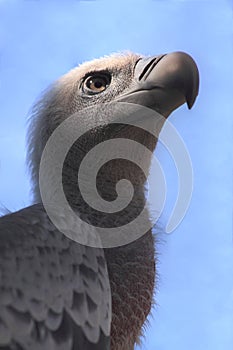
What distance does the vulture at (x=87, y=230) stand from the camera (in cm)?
344

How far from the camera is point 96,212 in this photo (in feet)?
13.7

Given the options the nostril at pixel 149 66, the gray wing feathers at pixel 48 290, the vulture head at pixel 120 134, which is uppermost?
the nostril at pixel 149 66

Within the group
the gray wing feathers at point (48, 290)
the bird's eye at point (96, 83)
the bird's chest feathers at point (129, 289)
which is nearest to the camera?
the gray wing feathers at point (48, 290)

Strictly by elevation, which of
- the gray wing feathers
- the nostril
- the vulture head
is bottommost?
the gray wing feathers

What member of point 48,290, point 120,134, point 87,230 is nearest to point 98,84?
point 120,134

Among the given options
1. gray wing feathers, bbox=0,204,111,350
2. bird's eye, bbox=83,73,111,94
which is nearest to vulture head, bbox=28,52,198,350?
bird's eye, bbox=83,73,111,94

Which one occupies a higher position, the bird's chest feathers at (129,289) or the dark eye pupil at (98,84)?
the dark eye pupil at (98,84)

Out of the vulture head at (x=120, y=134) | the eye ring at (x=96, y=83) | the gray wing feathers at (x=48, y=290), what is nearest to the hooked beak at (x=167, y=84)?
the vulture head at (x=120, y=134)

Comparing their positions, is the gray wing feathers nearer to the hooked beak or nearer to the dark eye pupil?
the hooked beak

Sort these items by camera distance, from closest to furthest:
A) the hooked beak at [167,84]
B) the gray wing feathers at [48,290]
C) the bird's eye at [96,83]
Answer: the gray wing feathers at [48,290] → the hooked beak at [167,84] → the bird's eye at [96,83]

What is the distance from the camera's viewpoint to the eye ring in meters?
4.57

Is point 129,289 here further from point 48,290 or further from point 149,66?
point 149,66

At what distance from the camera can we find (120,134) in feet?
14.5

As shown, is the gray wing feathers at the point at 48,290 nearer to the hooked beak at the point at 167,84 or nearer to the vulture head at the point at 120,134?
the vulture head at the point at 120,134
